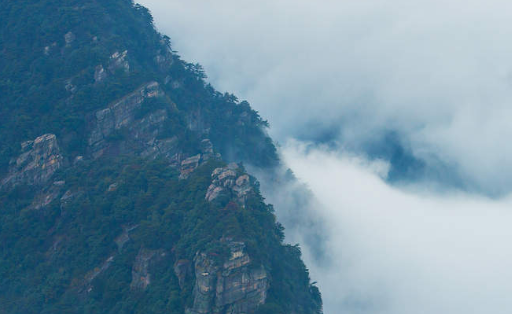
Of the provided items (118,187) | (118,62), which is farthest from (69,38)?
(118,187)

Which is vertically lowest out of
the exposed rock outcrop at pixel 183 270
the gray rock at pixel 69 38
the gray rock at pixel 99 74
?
the exposed rock outcrop at pixel 183 270

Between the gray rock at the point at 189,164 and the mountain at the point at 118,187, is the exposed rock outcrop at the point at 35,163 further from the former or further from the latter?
the gray rock at the point at 189,164

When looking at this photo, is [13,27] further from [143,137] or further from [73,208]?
[73,208]

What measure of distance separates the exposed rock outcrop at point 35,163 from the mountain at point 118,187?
0.19 m

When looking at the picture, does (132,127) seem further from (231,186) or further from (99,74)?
(231,186)

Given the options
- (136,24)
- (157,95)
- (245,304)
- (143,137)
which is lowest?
(245,304)

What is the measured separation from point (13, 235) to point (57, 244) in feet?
25.6

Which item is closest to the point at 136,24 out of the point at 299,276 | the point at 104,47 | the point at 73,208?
the point at 104,47

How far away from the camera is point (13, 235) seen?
113 metres

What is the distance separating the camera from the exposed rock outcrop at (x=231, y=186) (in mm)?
109544

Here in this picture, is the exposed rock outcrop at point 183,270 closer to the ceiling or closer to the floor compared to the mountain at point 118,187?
closer to the floor

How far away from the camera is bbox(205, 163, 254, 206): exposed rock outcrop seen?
359ft

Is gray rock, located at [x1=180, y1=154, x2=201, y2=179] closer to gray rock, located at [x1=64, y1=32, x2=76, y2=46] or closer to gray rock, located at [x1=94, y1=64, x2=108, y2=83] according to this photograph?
gray rock, located at [x1=94, y1=64, x2=108, y2=83]

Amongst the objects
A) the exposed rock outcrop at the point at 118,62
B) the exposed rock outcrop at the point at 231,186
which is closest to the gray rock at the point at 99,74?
the exposed rock outcrop at the point at 118,62
